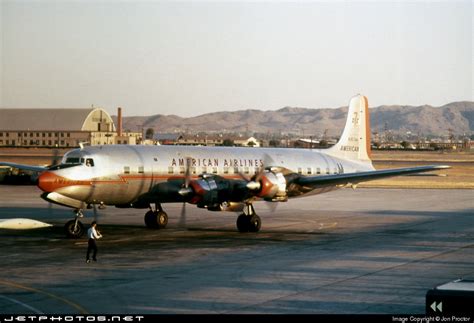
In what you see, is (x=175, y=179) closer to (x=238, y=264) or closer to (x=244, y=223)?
(x=244, y=223)

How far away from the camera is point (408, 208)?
46.2 m

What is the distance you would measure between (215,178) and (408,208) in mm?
18792

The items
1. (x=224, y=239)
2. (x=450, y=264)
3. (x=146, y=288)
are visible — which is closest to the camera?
(x=146, y=288)

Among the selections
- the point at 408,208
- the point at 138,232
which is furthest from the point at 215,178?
the point at 408,208

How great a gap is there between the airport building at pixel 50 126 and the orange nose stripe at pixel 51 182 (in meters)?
128

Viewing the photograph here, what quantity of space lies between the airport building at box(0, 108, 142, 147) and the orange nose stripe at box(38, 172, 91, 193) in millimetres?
127625

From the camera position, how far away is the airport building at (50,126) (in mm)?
158000

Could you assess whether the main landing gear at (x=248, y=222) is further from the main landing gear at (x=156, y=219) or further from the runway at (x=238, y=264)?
the main landing gear at (x=156, y=219)

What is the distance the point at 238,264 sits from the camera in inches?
931

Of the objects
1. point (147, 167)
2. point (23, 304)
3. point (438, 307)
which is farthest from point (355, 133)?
point (438, 307)

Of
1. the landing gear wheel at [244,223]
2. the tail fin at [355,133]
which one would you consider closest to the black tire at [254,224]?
the landing gear wheel at [244,223]

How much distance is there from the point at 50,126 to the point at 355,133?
12827 cm

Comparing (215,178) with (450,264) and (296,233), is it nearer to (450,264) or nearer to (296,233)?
(296,233)

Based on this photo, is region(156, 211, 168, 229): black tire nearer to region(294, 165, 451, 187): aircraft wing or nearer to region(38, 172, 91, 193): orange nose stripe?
region(38, 172, 91, 193): orange nose stripe
